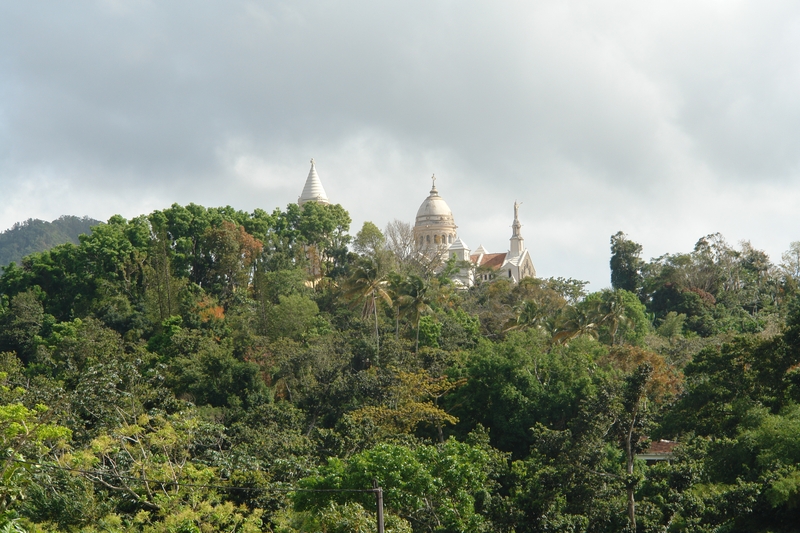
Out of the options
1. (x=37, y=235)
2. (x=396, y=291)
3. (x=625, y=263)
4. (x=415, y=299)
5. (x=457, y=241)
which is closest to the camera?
(x=415, y=299)

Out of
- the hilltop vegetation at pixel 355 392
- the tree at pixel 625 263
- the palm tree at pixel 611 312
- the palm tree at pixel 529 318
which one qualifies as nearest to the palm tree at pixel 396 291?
the hilltop vegetation at pixel 355 392

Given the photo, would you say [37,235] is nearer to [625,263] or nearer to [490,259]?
[490,259]

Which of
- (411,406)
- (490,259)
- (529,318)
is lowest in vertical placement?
(411,406)

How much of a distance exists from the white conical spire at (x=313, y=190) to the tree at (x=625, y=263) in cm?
2250

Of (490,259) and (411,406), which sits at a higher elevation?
(490,259)

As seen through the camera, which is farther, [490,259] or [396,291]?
[490,259]

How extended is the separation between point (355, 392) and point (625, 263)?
37.3m

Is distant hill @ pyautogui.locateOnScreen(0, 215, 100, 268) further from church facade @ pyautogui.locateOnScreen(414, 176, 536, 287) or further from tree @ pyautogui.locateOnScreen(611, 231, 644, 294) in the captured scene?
tree @ pyautogui.locateOnScreen(611, 231, 644, 294)

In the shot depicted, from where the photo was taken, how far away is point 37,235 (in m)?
181

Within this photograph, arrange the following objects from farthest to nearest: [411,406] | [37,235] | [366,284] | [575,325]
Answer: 1. [37,235]
2. [575,325]
3. [366,284]
4. [411,406]

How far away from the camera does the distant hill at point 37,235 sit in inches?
6875

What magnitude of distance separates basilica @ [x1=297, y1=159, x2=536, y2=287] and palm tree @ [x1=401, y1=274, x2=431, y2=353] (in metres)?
33.3

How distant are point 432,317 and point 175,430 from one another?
62.5 feet

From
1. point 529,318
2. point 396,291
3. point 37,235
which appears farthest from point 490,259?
point 37,235
